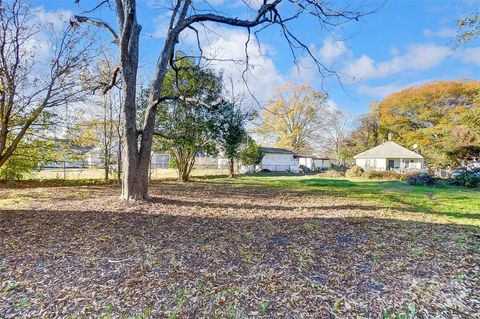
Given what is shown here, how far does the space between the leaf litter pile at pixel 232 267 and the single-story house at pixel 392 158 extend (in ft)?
76.5

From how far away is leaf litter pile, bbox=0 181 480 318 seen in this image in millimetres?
2266

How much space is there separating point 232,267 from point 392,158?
2766cm

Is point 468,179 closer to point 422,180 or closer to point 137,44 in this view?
point 422,180

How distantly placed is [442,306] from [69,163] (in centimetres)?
1305

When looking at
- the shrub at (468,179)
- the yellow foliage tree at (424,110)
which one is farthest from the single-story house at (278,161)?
the shrub at (468,179)

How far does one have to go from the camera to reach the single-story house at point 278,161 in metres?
29.4

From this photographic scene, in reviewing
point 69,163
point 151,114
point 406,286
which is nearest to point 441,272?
point 406,286

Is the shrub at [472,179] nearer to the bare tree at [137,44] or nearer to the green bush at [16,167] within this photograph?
the bare tree at [137,44]

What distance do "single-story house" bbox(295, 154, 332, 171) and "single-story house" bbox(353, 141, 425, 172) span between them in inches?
303

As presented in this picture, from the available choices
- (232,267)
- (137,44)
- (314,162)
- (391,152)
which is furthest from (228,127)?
(314,162)

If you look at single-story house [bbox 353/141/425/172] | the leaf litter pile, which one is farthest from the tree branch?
single-story house [bbox 353/141/425/172]

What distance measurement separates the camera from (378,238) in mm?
4035

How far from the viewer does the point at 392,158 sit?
26.2 m

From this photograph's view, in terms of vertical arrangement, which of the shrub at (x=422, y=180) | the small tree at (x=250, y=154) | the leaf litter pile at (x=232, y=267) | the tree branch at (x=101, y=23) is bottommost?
the leaf litter pile at (x=232, y=267)
